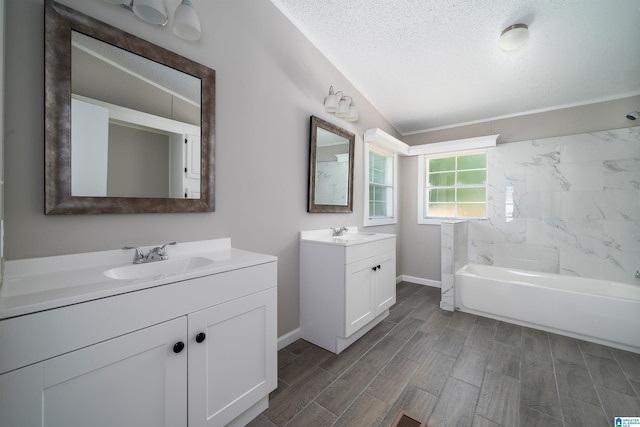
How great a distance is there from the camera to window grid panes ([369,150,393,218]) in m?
3.35

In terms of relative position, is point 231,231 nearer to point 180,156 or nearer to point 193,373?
point 180,156

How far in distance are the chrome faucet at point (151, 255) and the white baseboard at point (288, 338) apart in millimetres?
1211

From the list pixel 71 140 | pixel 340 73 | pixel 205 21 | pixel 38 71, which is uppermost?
pixel 340 73

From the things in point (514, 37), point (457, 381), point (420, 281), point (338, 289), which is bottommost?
point (457, 381)

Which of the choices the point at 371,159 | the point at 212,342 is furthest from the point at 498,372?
the point at 371,159

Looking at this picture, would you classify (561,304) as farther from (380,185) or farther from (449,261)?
(380,185)

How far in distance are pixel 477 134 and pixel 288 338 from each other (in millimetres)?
3667

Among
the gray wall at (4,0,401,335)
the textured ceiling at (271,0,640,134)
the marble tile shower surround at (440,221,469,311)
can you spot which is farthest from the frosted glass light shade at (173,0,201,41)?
the marble tile shower surround at (440,221,469,311)

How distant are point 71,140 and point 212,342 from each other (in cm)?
113

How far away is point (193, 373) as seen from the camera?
106 cm

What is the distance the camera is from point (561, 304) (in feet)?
7.52

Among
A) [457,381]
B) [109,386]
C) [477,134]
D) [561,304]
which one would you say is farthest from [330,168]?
[561,304]

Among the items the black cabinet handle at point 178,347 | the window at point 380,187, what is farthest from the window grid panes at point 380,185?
the black cabinet handle at point 178,347

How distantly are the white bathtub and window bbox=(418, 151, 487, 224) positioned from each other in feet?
3.21
